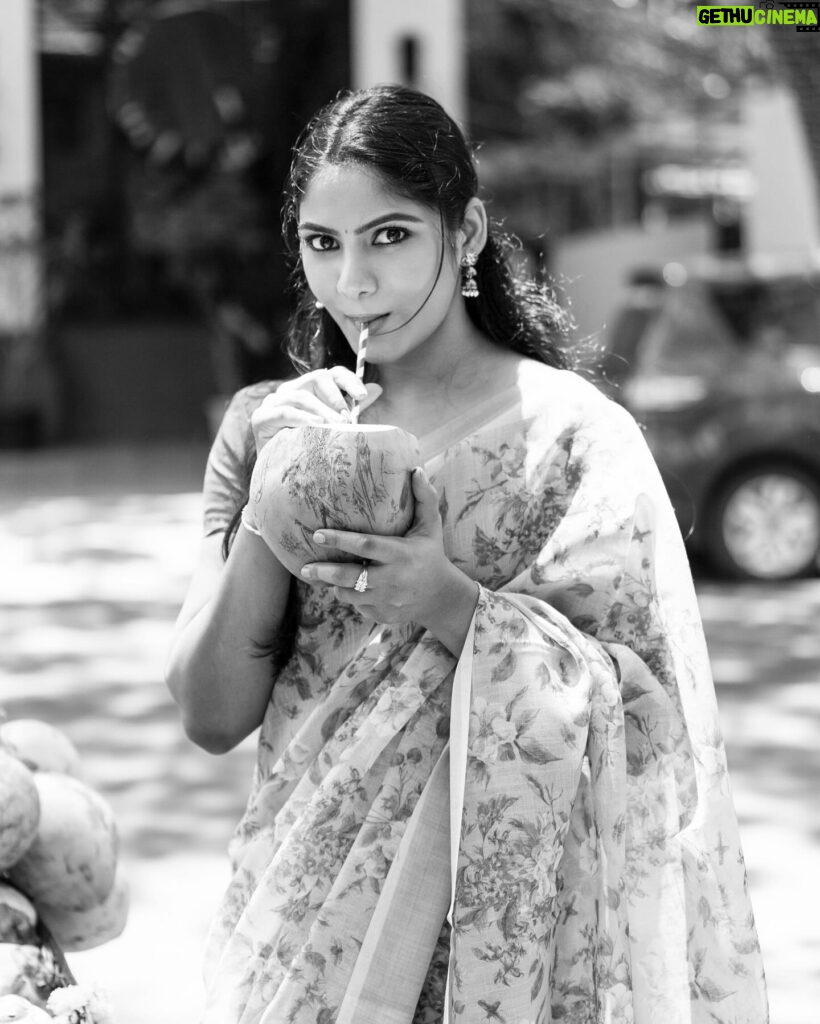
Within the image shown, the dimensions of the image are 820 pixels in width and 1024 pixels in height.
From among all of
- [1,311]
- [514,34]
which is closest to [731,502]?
[1,311]

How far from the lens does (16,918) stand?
201cm

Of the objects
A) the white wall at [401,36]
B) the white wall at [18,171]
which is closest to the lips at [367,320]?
the white wall at [401,36]

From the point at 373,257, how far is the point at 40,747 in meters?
0.98

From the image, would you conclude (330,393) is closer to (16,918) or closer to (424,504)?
(424,504)

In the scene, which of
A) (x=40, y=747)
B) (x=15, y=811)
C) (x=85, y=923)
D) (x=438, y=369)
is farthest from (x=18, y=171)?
(x=438, y=369)

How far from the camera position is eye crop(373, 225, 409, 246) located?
5.85 ft

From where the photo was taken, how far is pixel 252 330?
1459cm

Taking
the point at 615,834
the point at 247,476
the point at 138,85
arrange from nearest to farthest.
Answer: the point at 615,834 < the point at 247,476 < the point at 138,85

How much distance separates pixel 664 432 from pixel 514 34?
11.6 meters

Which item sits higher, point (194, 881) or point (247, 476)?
point (247, 476)

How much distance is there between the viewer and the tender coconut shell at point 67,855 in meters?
2.13

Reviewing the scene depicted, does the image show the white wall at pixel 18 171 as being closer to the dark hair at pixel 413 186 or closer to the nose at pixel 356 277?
the dark hair at pixel 413 186

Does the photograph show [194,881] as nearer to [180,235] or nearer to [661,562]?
[661,562]

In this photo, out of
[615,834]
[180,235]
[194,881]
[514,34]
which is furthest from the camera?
[514,34]
